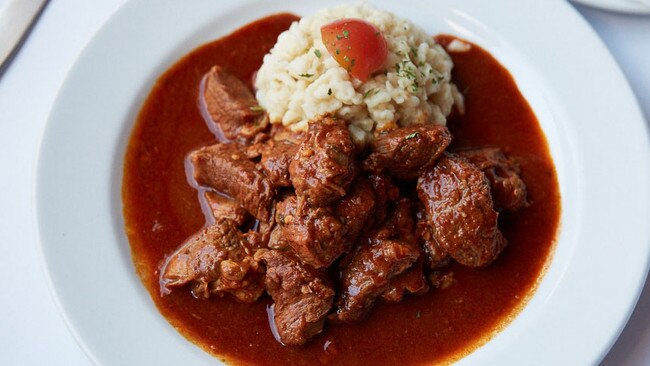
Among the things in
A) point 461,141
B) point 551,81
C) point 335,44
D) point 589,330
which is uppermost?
point 335,44

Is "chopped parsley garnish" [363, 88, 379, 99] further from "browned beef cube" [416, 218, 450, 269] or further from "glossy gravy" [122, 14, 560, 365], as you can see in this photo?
"browned beef cube" [416, 218, 450, 269]

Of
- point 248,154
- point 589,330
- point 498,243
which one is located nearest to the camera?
point 589,330

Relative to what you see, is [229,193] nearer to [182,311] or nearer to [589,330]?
[182,311]

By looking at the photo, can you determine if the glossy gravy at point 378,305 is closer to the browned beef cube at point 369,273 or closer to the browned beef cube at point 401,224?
the browned beef cube at point 369,273

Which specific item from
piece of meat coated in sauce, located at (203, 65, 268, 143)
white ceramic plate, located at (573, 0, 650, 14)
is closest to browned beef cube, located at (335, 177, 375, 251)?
piece of meat coated in sauce, located at (203, 65, 268, 143)

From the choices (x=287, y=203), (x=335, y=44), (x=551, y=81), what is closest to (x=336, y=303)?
(x=287, y=203)

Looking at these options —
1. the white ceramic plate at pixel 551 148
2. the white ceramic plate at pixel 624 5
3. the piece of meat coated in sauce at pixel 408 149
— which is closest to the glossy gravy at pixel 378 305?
the white ceramic plate at pixel 551 148

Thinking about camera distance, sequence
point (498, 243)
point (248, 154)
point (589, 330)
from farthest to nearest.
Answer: point (248, 154), point (498, 243), point (589, 330)
